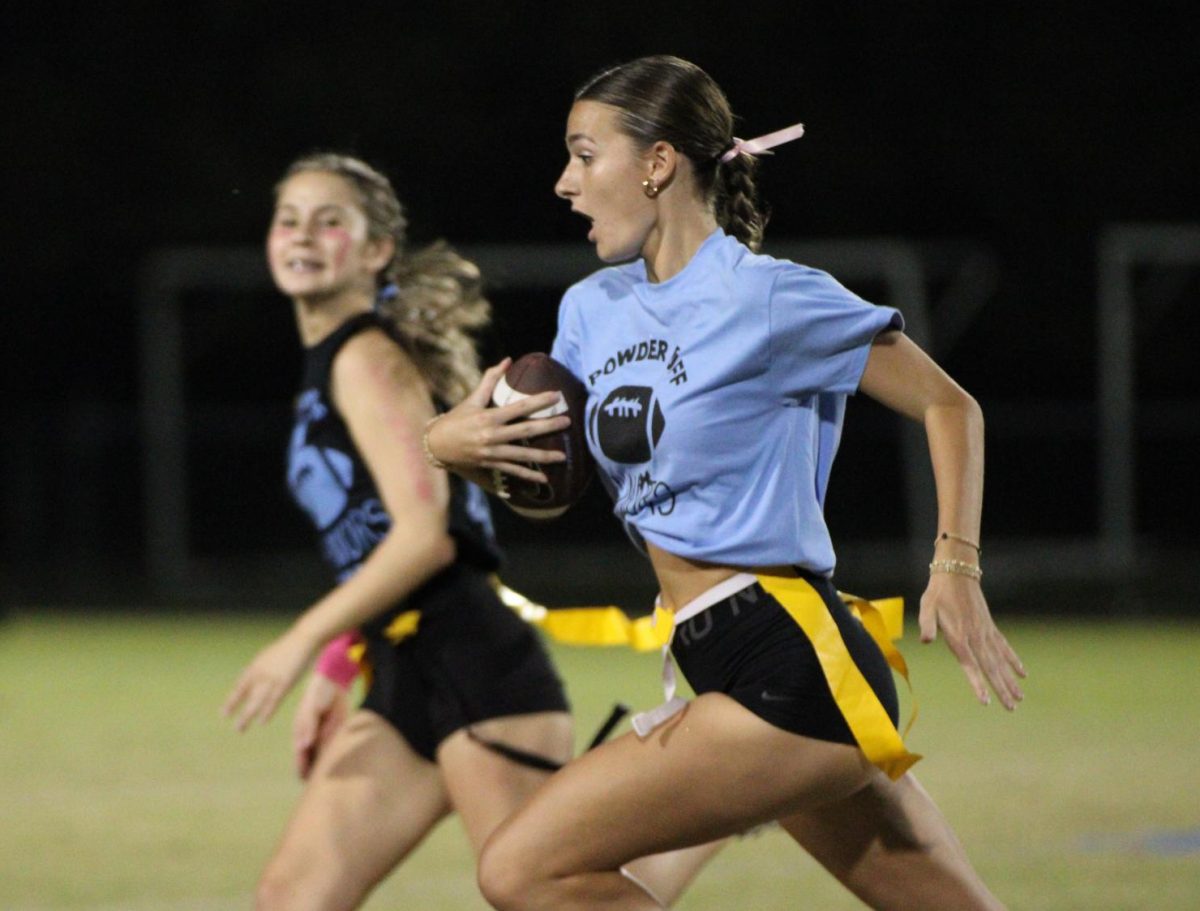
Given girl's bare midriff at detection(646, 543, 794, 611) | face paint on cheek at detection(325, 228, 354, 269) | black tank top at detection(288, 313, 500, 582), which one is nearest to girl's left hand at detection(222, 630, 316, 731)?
black tank top at detection(288, 313, 500, 582)

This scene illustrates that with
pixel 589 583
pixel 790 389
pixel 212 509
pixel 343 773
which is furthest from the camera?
pixel 212 509

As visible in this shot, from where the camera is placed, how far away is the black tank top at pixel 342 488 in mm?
4488

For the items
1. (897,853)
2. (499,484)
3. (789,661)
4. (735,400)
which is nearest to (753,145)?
(735,400)

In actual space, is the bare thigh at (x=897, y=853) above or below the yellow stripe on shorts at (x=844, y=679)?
below

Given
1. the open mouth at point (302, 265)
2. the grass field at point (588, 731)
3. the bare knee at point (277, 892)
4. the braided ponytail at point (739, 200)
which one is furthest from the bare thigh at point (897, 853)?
the grass field at point (588, 731)

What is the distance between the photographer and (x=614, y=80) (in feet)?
11.8

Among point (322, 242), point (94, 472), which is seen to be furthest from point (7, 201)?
point (322, 242)

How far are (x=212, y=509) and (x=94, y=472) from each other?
1.53m

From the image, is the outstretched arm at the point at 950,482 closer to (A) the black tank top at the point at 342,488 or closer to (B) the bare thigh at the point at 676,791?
(B) the bare thigh at the point at 676,791

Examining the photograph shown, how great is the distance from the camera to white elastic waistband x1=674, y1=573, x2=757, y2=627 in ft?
11.4

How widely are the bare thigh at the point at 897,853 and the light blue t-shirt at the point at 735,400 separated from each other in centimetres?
44

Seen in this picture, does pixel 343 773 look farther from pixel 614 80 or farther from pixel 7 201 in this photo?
pixel 7 201

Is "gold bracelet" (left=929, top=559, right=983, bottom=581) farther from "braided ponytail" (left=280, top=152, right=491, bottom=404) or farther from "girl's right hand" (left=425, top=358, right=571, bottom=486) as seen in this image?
"braided ponytail" (left=280, top=152, right=491, bottom=404)

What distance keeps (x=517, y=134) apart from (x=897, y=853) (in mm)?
21136
